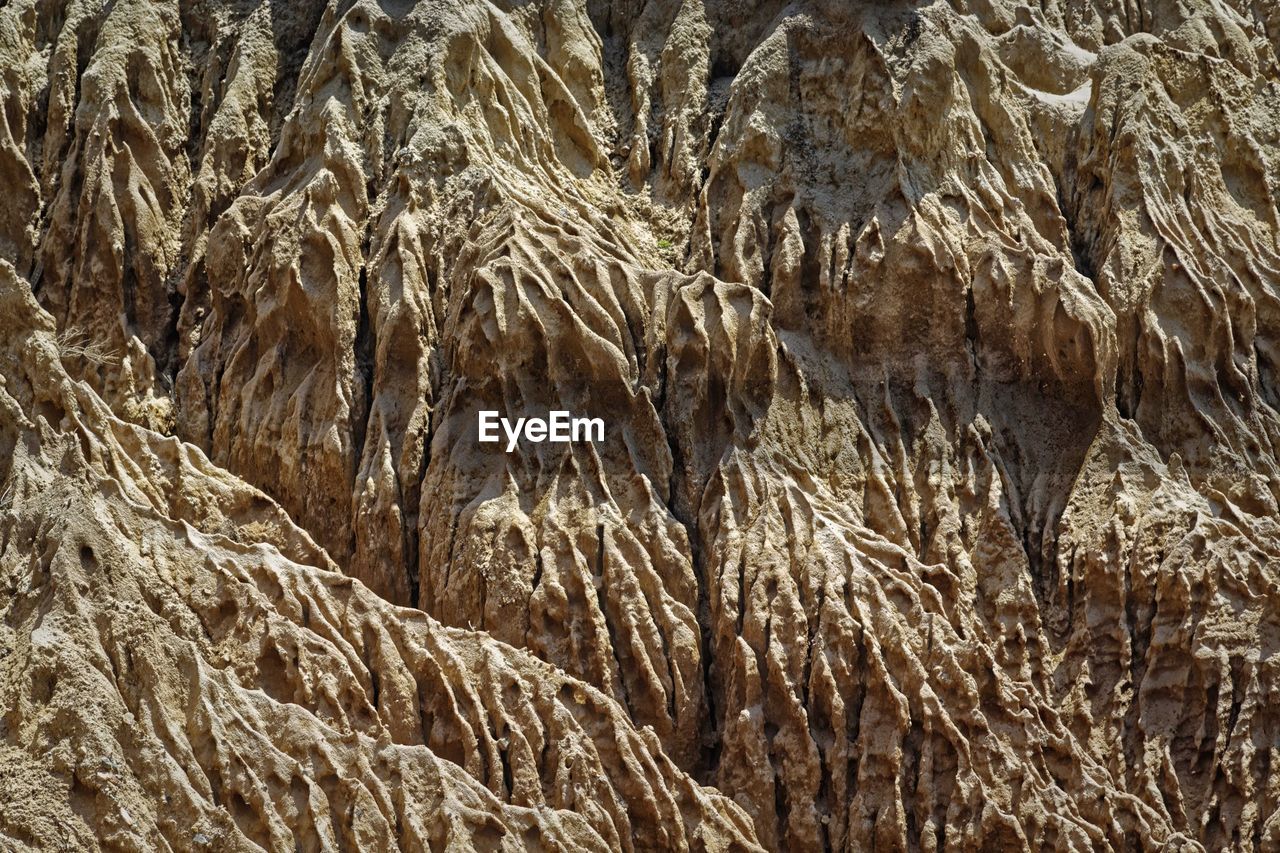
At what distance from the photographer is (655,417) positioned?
21297 mm

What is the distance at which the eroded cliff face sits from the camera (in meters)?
18.0

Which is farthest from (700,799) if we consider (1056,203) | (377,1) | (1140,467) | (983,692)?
(377,1)

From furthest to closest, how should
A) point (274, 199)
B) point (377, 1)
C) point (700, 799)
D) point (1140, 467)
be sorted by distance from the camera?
point (377, 1)
point (274, 199)
point (1140, 467)
point (700, 799)

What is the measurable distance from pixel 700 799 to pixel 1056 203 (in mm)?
9768

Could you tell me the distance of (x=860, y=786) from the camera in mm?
19062

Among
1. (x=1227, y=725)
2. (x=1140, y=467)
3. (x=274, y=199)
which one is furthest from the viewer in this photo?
(x=274, y=199)

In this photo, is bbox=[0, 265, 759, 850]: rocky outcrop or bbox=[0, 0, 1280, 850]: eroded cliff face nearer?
bbox=[0, 265, 759, 850]: rocky outcrop

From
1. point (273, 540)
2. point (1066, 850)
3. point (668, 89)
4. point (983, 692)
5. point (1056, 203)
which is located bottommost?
point (1066, 850)

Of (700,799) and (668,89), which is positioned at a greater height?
(668,89)

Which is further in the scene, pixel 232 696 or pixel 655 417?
pixel 655 417

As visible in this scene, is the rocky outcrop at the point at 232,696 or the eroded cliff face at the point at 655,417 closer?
the rocky outcrop at the point at 232,696

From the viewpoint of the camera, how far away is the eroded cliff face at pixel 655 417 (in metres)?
18.0

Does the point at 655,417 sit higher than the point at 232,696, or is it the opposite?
the point at 655,417

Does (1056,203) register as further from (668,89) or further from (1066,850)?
(1066,850)
